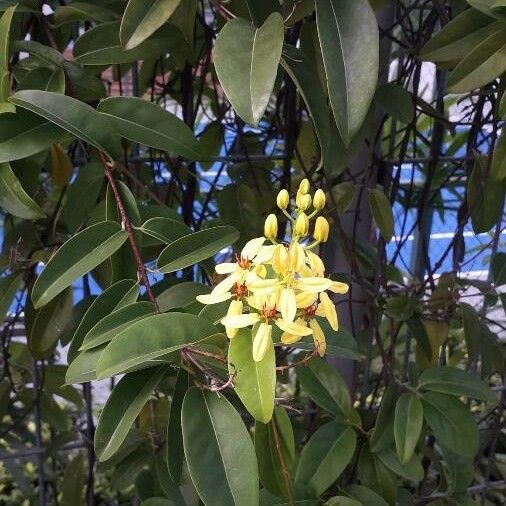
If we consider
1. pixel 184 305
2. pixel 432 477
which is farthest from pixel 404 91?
pixel 432 477

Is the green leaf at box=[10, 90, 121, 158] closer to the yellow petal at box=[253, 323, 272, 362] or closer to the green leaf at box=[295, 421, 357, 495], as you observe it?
the yellow petal at box=[253, 323, 272, 362]

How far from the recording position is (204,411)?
1.64ft

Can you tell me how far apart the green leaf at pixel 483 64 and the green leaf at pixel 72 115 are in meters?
0.34

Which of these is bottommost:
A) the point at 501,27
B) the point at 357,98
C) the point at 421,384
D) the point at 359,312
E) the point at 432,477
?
the point at 432,477

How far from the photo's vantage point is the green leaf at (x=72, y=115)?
0.51 m

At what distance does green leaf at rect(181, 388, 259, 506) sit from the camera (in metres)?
0.47

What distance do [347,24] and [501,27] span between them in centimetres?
19

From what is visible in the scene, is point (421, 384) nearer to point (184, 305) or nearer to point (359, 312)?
point (359, 312)

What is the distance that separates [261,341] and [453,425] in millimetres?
428

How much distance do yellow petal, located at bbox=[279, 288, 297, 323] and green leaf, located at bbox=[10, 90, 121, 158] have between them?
225 mm

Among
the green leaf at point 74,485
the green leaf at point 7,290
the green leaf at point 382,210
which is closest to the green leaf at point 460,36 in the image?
the green leaf at point 382,210

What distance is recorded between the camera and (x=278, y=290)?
403 mm

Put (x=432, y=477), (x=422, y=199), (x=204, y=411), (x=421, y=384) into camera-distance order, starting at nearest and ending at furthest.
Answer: (x=204, y=411)
(x=421, y=384)
(x=422, y=199)
(x=432, y=477)

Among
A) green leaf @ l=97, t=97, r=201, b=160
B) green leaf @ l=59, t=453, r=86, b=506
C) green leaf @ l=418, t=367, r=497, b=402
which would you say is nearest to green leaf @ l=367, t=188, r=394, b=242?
green leaf @ l=418, t=367, r=497, b=402
